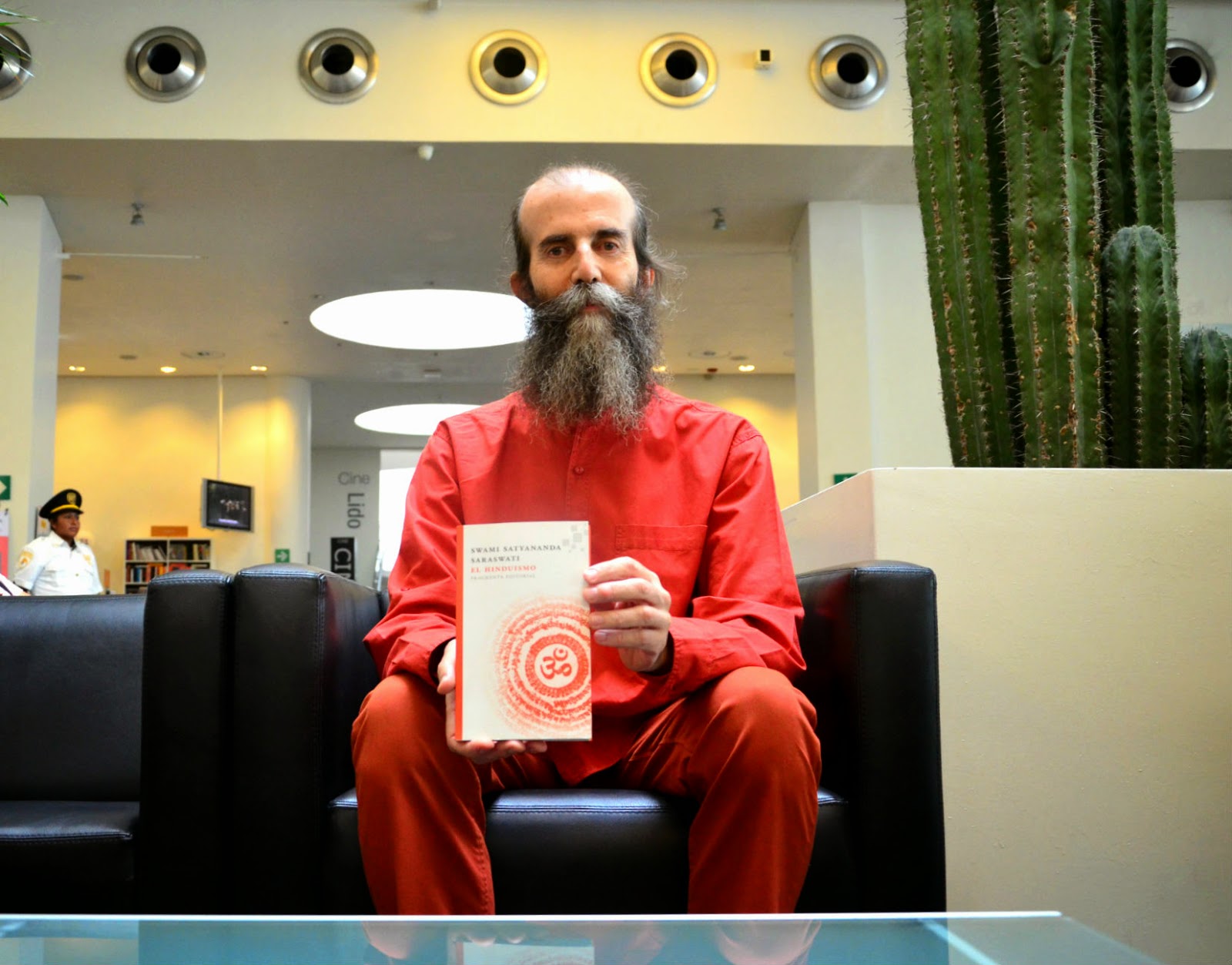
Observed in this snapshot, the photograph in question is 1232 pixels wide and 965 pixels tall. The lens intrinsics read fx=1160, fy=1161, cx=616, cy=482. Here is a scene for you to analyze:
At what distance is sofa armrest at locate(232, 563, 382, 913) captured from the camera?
1558mm

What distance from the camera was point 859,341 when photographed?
24.4 ft

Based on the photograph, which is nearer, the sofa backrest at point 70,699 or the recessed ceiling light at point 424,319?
the sofa backrest at point 70,699

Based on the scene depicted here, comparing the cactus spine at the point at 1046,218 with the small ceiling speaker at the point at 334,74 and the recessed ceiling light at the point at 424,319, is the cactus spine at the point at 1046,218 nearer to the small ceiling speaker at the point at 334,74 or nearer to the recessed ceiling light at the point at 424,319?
the small ceiling speaker at the point at 334,74

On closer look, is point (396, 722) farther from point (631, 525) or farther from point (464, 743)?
point (631, 525)

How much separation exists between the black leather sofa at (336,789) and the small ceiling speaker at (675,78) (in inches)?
209

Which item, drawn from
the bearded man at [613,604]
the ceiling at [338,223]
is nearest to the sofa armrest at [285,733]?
the bearded man at [613,604]

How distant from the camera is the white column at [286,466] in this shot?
42.1 feet

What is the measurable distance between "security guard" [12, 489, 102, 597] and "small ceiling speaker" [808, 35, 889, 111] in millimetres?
5133

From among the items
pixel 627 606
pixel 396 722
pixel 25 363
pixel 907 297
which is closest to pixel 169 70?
pixel 25 363

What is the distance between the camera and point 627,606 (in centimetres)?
134

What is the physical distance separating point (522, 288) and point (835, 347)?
562 centimetres

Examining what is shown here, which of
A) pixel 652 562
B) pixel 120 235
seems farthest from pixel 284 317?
pixel 652 562

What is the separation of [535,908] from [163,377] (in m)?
12.8

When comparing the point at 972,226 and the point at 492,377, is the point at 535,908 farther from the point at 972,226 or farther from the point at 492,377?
the point at 492,377
